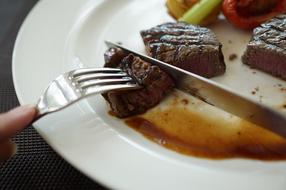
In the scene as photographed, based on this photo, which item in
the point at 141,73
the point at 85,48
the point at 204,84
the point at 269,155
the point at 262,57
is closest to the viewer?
the point at 269,155

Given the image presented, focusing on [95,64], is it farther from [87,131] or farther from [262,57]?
[262,57]

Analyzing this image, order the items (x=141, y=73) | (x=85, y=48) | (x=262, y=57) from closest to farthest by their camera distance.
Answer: (x=141, y=73), (x=262, y=57), (x=85, y=48)

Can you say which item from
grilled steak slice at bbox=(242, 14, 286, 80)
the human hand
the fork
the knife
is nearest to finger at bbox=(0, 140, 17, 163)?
the human hand

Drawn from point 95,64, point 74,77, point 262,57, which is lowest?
point 262,57

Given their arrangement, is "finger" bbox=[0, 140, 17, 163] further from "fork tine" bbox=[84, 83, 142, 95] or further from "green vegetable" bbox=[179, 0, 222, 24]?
"green vegetable" bbox=[179, 0, 222, 24]

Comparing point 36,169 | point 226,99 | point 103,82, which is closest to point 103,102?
point 103,82

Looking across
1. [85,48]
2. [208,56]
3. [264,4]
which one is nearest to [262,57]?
[208,56]

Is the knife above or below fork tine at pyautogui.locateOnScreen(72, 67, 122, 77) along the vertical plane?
below

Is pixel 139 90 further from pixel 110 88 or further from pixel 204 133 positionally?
pixel 204 133
